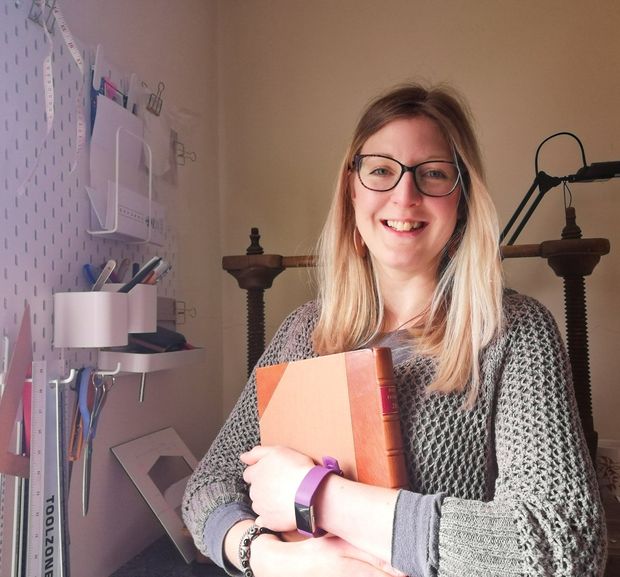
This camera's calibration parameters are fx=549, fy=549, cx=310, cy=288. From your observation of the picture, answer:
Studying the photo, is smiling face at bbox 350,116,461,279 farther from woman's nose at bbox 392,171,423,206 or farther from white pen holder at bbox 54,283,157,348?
white pen holder at bbox 54,283,157,348

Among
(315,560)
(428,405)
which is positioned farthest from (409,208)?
(315,560)

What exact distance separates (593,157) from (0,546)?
1517 mm

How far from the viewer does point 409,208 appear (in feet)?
2.79

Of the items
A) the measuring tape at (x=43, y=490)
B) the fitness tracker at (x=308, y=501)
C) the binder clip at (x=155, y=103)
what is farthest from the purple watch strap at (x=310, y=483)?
the binder clip at (x=155, y=103)

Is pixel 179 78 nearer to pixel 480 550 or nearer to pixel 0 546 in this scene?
pixel 0 546

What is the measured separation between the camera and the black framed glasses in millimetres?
855

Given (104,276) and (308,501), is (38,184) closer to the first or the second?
(104,276)

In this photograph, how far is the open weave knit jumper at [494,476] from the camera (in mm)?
587

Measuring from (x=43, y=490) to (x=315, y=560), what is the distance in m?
0.36

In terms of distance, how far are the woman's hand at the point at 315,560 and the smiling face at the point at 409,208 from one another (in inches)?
16.9

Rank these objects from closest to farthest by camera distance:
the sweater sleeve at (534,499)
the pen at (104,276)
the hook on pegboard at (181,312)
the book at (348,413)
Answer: the sweater sleeve at (534,499), the book at (348,413), the pen at (104,276), the hook on pegboard at (181,312)

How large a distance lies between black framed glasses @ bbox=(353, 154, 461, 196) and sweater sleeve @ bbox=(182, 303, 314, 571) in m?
0.28

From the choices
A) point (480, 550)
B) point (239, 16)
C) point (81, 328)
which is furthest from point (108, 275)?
point (239, 16)

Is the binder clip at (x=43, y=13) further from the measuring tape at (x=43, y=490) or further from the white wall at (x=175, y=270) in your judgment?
the measuring tape at (x=43, y=490)
